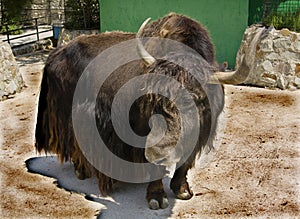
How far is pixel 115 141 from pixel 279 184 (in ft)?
5.62

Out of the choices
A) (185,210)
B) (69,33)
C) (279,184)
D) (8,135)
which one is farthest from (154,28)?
(69,33)

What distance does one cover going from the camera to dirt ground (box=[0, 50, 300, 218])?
12.8ft

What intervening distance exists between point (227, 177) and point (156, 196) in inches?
38.1

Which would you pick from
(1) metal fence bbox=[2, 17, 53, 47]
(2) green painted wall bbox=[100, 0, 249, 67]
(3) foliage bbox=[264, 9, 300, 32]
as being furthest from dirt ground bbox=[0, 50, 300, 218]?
(1) metal fence bbox=[2, 17, 53, 47]

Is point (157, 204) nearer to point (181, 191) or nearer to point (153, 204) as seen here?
point (153, 204)

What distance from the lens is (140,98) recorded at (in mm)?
3428

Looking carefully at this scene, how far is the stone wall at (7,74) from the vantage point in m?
7.67

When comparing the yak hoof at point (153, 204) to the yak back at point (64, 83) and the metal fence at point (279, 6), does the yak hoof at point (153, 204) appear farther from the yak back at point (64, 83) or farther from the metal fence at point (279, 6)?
the metal fence at point (279, 6)

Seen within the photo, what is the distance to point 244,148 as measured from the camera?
17.2ft

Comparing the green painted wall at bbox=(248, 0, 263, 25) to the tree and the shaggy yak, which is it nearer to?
the shaggy yak

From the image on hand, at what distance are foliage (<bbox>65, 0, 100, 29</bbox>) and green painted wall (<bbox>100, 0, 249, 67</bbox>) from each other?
199cm

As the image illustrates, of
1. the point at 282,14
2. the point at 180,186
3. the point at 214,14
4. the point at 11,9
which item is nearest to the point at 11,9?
the point at 11,9

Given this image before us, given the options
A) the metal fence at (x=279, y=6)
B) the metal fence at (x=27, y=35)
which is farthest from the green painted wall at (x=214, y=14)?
the metal fence at (x=27, y=35)

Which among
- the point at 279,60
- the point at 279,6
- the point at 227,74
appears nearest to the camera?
the point at 227,74
